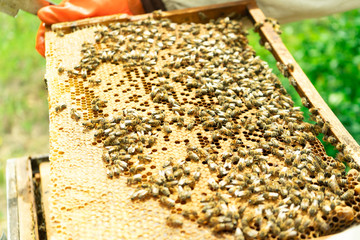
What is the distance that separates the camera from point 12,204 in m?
3.47

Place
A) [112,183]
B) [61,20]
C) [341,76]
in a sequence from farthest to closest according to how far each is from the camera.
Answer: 1. [341,76]
2. [61,20]
3. [112,183]

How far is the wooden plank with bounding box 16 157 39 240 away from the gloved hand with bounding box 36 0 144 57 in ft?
4.09

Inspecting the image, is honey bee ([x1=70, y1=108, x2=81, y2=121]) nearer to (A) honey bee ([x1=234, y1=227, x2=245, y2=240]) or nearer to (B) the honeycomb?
(B) the honeycomb

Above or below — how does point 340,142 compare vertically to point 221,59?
below

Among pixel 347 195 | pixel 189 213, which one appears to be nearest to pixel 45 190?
pixel 189 213

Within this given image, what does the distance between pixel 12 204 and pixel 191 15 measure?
2645 millimetres

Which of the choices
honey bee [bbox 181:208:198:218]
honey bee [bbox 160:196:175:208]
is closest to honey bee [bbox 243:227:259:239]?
honey bee [bbox 181:208:198:218]

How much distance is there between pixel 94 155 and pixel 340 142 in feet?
5.79

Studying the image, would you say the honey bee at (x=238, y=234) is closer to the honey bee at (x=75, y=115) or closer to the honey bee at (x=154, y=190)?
the honey bee at (x=154, y=190)

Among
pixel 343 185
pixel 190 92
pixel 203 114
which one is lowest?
pixel 343 185

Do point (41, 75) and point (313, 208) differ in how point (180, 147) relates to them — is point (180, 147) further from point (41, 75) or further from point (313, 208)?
point (41, 75)

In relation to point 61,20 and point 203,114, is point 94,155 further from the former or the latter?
point 61,20

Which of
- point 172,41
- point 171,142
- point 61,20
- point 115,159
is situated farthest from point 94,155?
point 61,20

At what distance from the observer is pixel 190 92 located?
Result: 317 centimetres
